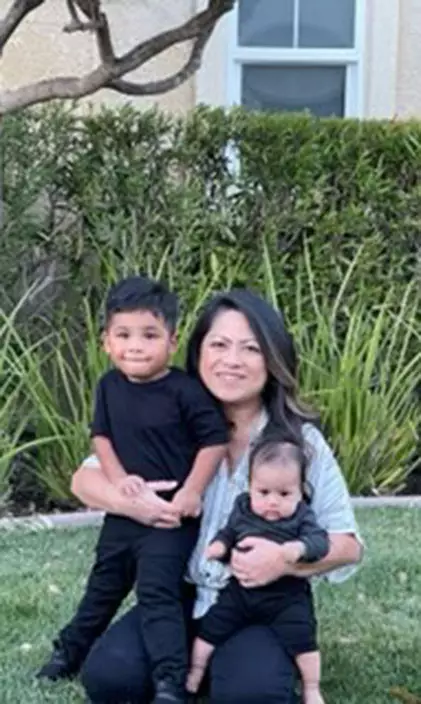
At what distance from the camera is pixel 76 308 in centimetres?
750

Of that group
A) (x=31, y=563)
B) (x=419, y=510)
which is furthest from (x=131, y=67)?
(x=419, y=510)

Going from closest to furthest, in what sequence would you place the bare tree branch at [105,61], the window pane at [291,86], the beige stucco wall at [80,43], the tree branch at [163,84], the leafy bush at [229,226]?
1. the bare tree branch at [105,61]
2. the tree branch at [163,84]
3. the leafy bush at [229,226]
4. the beige stucco wall at [80,43]
5. the window pane at [291,86]

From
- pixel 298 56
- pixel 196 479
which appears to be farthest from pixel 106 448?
pixel 298 56

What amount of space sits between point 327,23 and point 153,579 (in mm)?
5491

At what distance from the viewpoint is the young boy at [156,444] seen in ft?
12.3

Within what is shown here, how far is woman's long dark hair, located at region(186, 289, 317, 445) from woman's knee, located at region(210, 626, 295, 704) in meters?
0.54

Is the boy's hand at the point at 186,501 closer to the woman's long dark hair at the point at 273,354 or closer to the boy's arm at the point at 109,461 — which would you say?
the boy's arm at the point at 109,461

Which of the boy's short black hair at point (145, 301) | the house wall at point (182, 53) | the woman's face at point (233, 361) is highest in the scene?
the house wall at point (182, 53)

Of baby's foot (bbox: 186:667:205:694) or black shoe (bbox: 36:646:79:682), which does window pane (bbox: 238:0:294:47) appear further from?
baby's foot (bbox: 186:667:205:694)

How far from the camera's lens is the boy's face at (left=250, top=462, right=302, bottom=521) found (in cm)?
359

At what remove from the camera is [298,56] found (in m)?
8.52

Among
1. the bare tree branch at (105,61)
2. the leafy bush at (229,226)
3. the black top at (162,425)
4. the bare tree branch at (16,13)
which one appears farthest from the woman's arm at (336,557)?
the leafy bush at (229,226)

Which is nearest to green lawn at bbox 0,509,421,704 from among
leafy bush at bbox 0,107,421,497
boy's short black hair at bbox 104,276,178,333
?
boy's short black hair at bbox 104,276,178,333

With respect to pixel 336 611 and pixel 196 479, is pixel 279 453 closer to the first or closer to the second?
pixel 196 479
